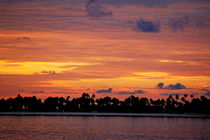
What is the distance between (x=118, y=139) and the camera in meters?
93.1

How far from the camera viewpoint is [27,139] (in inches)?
3477

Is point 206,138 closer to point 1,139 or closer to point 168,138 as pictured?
point 168,138

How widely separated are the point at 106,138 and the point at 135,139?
20.0 ft

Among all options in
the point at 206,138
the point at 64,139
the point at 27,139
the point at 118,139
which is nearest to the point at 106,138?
the point at 118,139

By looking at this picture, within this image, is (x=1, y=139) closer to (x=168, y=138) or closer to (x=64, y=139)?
(x=64, y=139)

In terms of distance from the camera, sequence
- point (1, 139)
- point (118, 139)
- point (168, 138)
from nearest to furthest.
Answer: point (1, 139) → point (118, 139) → point (168, 138)

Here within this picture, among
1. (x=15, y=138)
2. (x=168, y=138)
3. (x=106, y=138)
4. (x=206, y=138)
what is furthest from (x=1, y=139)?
(x=206, y=138)

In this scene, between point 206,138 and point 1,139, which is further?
point 206,138

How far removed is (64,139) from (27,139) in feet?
23.4

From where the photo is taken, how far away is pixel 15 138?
90.5 m

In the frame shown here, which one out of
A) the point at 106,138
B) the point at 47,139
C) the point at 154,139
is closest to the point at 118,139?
the point at 106,138

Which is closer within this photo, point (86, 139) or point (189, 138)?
point (86, 139)

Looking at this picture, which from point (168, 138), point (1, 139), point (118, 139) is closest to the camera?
point (1, 139)

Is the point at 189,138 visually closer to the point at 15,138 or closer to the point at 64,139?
the point at 64,139
